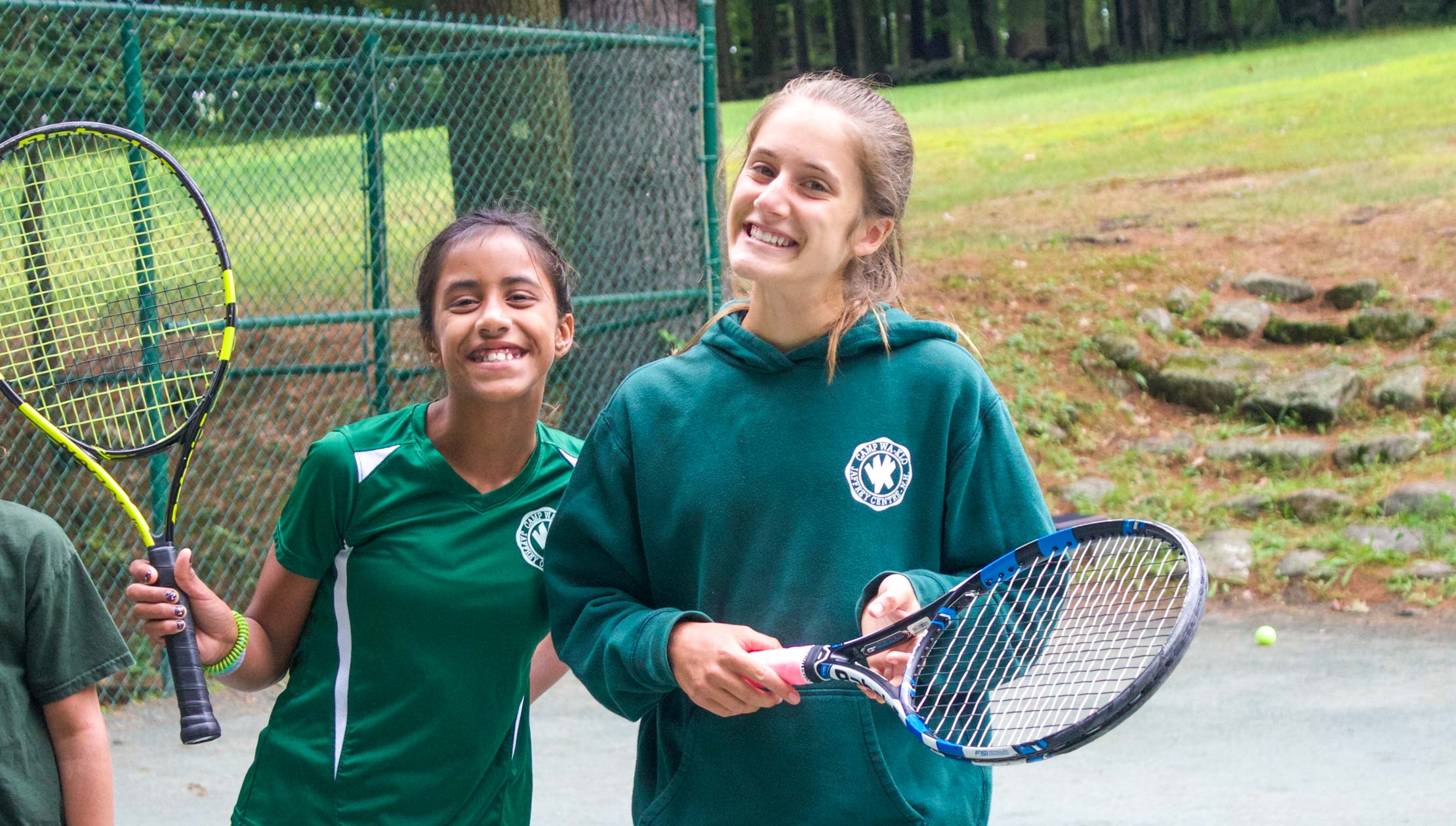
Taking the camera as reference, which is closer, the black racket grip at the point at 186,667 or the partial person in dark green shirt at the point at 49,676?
the partial person in dark green shirt at the point at 49,676

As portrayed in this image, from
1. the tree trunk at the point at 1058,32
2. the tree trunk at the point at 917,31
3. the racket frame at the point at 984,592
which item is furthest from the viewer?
the tree trunk at the point at 917,31

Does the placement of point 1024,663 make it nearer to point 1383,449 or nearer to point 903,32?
point 1383,449

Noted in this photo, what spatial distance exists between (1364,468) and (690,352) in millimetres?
6616

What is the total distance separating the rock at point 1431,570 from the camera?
6605 millimetres

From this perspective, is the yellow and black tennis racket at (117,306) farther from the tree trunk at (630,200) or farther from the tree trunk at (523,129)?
the tree trunk at (630,200)

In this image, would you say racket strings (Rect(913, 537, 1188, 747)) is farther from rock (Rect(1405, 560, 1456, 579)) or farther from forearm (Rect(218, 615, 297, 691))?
rock (Rect(1405, 560, 1456, 579))

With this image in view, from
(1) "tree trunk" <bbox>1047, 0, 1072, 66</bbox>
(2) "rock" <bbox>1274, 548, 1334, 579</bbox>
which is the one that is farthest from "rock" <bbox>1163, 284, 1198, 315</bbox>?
(1) "tree trunk" <bbox>1047, 0, 1072, 66</bbox>

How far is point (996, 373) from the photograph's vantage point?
30.0ft

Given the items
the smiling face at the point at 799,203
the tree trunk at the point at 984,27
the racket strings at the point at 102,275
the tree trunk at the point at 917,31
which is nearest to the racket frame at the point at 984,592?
the smiling face at the point at 799,203

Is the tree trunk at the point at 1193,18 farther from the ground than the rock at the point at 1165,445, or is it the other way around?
the tree trunk at the point at 1193,18

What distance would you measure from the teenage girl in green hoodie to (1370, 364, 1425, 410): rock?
23.8ft

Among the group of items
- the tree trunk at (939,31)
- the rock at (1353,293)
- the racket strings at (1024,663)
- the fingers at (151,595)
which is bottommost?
the rock at (1353,293)

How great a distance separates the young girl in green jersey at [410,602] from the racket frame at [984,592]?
744mm

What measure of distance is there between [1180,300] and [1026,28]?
18739mm
